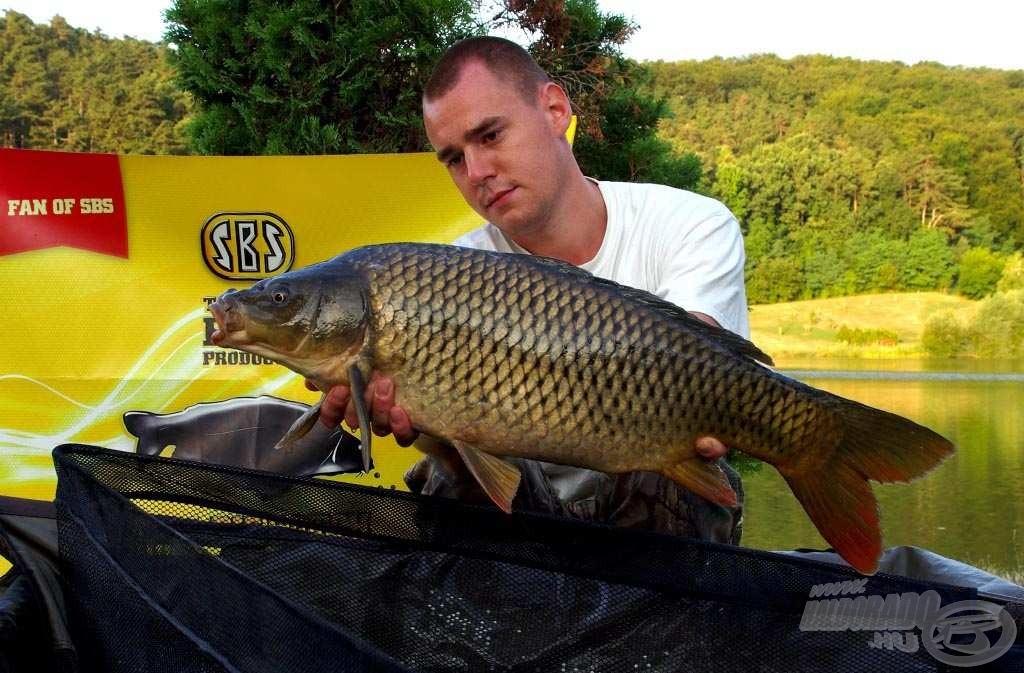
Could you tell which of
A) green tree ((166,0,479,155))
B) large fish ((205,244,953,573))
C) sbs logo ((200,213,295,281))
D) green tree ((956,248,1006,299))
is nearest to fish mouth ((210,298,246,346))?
large fish ((205,244,953,573))

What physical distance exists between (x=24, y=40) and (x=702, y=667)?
1579 cm

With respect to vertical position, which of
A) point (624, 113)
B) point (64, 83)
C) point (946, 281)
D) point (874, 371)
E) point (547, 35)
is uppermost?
point (64, 83)

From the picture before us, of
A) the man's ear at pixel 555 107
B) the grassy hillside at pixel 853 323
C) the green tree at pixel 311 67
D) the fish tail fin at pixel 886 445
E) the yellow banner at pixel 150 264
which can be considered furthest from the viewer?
the grassy hillside at pixel 853 323

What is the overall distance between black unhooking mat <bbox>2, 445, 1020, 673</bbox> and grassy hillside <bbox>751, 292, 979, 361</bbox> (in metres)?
14.3

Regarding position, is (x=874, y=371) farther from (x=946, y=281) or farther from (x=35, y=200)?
(x=35, y=200)

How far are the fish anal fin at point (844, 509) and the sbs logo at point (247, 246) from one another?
1.60 metres

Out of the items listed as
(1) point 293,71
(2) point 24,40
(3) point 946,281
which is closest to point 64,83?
(2) point 24,40

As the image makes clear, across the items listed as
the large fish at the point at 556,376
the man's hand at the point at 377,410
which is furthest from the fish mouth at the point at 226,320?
the man's hand at the point at 377,410

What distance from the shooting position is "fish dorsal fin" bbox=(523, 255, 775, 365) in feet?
3.75

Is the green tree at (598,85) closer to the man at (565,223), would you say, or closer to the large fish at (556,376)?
the man at (565,223)

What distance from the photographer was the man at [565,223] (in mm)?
1405

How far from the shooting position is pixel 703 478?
116cm

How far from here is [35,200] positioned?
2.32m

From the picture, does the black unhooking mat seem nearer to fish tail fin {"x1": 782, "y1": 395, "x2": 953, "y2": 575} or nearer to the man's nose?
fish tail fin {"x1": 782, "y1": 395, "x2": 953, "y2": 575}
